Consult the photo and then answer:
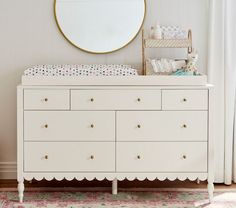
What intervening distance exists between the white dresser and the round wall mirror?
62cm

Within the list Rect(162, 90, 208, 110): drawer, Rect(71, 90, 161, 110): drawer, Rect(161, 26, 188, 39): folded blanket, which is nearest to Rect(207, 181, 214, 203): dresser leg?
Rect(162, 90, 208, 110): drawer

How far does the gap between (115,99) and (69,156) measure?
50 cm

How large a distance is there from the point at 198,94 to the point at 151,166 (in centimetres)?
58

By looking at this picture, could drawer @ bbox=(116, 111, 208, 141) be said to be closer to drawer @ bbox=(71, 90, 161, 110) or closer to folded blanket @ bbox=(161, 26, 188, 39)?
drawer @ bbox=(71, 90, 161, 110)

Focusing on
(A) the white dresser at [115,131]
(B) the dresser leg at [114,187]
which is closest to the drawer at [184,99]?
(A) the white dresser at [115,131]

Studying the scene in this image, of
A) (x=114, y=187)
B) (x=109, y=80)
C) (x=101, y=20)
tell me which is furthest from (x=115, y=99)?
(x=101, y=20)

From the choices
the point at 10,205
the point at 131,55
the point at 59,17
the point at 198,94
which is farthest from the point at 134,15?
the point at 10,205

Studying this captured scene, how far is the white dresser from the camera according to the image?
12.1ft

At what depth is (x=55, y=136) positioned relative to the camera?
146 inches

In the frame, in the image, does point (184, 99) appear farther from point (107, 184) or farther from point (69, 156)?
point (107, 184)

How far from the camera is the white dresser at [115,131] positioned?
3.67 metres

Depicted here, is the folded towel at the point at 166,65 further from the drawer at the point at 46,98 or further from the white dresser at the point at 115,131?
the drawer at the point at 46,98

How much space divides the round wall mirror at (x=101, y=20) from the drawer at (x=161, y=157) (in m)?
0.90

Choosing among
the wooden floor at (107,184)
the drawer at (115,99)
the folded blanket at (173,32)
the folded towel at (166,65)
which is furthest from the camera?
the wooden floor at (107,184)
